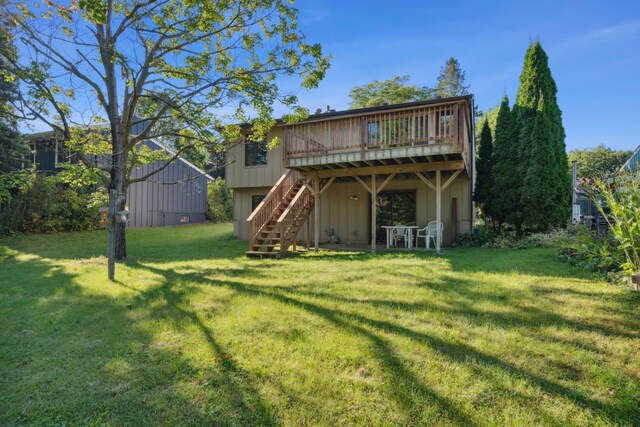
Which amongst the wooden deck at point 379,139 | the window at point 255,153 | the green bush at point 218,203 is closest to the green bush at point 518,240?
the wooden deck at point 379,139

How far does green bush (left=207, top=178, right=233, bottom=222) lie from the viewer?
2429cm

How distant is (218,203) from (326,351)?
74.8ft

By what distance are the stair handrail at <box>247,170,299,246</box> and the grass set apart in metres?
3.72

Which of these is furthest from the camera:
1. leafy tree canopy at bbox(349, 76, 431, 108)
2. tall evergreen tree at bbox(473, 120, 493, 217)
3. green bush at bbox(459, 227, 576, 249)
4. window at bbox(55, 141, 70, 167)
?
→ leafy tree canopy at bbox(349, 76, 431, 108)

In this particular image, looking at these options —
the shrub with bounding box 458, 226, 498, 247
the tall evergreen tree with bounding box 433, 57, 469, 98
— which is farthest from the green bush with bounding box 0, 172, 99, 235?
the tall evergreen tree with bounding box 433, 57, 469, 98

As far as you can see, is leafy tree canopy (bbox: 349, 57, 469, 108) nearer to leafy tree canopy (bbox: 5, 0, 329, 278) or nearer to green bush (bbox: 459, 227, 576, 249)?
green bush (bbox: 459, 227, 576, 249)

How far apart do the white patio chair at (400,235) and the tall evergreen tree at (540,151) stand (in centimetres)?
382

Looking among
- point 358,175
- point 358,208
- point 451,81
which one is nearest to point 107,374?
point 358,175

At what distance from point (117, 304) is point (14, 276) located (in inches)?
159

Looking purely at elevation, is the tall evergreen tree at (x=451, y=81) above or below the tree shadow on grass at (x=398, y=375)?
above

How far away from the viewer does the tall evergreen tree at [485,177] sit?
12328mm

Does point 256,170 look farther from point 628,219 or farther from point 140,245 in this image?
point 628,219

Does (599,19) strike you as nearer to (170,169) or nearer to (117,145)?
(117,145)

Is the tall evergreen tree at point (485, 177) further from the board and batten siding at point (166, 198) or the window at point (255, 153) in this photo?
the board and batten siding at point (166, 198)
